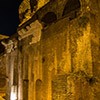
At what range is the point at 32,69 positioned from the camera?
48.9ft

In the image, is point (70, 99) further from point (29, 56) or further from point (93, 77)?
point (29, 56)

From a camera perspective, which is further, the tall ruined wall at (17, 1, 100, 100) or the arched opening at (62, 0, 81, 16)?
the arched opening at (62, 0, 81, 16)

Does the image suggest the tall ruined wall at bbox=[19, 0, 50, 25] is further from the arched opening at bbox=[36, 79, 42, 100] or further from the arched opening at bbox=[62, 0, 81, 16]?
the arched opening at bbox=[36, 79, 42, 100]

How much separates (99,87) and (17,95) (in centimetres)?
784

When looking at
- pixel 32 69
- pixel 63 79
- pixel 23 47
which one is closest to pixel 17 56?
pixel 23 47

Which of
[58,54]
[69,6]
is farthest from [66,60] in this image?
[69,6]

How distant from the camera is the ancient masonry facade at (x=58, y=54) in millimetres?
9656

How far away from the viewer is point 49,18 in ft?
51.7

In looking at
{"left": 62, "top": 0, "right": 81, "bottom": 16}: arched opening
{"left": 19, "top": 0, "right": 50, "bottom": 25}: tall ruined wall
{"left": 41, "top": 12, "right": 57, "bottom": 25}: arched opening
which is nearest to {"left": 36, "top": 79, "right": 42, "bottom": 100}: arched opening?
{"left": 41, "top": 12, "right": 57, "bottom": 25}: arched opening

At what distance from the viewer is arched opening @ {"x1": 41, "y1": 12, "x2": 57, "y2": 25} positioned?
50.2 feet

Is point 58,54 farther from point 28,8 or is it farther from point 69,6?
point 28,8

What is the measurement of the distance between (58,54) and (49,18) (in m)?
3.85

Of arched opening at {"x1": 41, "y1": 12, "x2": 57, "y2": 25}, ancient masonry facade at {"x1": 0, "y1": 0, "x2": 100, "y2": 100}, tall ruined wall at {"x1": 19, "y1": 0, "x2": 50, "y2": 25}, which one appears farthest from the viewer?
tall ruined wall at {"x1": 19, "y1": 0, "x2": 50, "y2": 25}

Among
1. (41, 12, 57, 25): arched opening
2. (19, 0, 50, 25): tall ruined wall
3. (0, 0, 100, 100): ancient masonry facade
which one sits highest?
(19, 0, 50, 25): tall ruined wall
